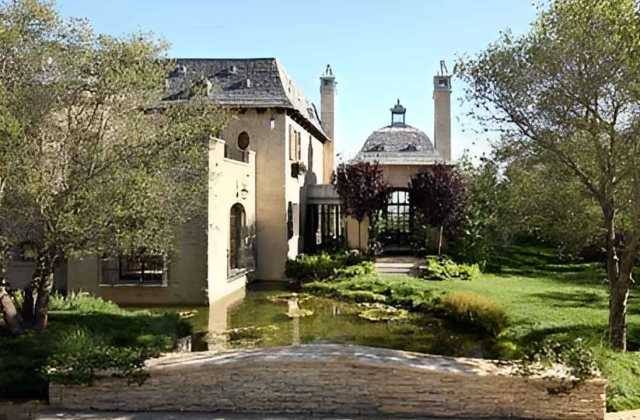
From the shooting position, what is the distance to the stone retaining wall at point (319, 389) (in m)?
7.71

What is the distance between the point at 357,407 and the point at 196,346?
5707 mm

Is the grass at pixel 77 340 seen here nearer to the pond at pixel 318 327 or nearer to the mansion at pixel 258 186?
the pond at pixel 318 327

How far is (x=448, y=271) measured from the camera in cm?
2127

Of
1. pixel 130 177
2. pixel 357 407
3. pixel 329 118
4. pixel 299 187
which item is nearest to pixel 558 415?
pixel 357 407

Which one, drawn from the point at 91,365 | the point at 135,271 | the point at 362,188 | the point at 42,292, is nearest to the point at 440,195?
the point at 362,188

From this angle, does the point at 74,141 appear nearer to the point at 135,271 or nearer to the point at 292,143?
the point at 135,271

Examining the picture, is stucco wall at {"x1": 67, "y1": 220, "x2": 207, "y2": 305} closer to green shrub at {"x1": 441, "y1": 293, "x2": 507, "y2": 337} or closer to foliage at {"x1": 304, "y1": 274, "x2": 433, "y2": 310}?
foliage at {"x1": 304, "y1": 274, "x2": 433, "y2": 310}

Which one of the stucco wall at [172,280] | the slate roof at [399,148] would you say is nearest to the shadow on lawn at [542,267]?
the slate roof at [399,148]

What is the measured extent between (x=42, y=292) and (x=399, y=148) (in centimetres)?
1950

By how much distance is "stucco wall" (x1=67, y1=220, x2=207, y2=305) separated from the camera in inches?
703

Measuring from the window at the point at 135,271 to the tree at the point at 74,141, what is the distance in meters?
6.67

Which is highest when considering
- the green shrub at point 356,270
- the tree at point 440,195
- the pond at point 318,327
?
the tree at point 440,195

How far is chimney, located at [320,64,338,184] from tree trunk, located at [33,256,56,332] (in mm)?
22081

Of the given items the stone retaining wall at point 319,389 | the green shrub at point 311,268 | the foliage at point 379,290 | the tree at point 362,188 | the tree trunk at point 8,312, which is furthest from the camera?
the tree at point 362,188
